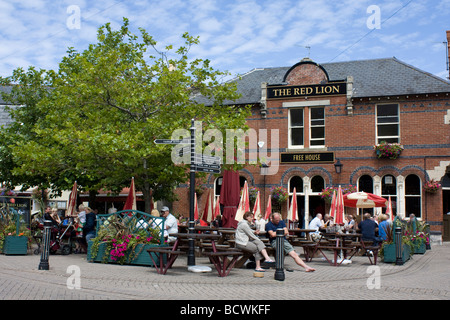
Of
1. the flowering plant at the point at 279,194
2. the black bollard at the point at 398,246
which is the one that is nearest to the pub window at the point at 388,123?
the flowering plant at the point at 279,194

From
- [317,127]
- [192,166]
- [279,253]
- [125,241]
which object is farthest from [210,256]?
[317,127]

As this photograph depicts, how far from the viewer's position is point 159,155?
50.6 feet

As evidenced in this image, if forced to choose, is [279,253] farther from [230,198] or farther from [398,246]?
[230,198]

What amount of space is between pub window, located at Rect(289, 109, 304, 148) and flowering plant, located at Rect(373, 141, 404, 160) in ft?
12.7

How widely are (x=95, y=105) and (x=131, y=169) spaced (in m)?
2.50

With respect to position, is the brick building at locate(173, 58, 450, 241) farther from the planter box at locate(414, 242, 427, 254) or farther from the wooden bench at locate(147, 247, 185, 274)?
the wooden bench at locate(147, 247, 185, 274)

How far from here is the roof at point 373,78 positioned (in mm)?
23487

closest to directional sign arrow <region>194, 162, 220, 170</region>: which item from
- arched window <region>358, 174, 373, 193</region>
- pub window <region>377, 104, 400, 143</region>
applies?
arched window <region>358, 174, 373, 193</region>

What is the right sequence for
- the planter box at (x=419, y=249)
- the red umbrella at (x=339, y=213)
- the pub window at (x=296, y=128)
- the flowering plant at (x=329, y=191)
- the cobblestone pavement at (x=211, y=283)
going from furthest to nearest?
the pub window at (x=296, y=128) → the flowering plant at (x=329, y=191) → the red umbrella at (x=339, y=213) → the planter box at (x=419, y=249) → the cobblestone pavement at (x=211, y=283)

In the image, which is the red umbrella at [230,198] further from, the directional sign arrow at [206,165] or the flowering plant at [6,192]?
the flowering plant at [6,192]

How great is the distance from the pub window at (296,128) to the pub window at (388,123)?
3780 mm

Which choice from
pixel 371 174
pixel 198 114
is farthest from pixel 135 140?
pixel 371 174

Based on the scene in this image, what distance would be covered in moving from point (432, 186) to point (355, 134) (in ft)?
14.1

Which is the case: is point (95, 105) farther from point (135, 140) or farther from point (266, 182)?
point (266, 182)
